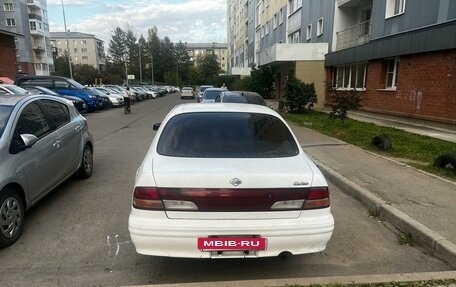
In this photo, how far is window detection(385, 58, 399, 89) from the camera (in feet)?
52.5

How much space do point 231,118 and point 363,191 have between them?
2.79 m

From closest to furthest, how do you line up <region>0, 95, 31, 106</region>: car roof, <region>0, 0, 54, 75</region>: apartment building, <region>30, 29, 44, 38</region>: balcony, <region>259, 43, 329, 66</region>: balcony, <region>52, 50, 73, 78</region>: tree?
<region>0, 95, 31, 106</region>: car roof → <region>259, 43, 329, 66</region>: balcony → <region>0, 0, 54, 75</region>: apartment building → <region>30, 29, 44, 38</region>: balcony → <region>52, 50, 73, 78</region>: tree

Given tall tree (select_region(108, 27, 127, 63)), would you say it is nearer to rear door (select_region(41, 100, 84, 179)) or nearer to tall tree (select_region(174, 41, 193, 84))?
tall tree (select_region(174, 41, 193, 84))

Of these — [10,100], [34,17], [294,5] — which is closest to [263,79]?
[294,5]

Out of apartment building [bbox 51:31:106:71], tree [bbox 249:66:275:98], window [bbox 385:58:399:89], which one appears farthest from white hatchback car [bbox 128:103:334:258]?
apartment building [bbox 51:31:106:71]

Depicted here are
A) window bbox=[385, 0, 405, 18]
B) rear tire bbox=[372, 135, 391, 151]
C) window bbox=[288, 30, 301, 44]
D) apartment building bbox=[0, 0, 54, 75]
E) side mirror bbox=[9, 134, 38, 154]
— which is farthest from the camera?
apartment building bbox=[0, 0, 54, 75]

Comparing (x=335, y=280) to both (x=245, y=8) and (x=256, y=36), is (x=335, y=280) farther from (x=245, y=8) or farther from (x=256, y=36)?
(x=245, y=8)

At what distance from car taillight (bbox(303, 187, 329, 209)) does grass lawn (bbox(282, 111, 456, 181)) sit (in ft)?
14.3

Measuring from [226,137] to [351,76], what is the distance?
62.1ft

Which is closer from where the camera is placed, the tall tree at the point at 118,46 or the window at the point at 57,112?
the window at the point at 57,112

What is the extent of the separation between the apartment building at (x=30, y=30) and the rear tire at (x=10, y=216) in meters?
56.9

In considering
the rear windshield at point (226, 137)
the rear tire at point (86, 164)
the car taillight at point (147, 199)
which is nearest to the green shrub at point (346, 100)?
the rear tire at point (86, 164)

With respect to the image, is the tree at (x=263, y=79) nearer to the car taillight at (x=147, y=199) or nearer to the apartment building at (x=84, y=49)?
the car taillight at (x=147, y=199)

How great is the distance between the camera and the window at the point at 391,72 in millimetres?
16016
